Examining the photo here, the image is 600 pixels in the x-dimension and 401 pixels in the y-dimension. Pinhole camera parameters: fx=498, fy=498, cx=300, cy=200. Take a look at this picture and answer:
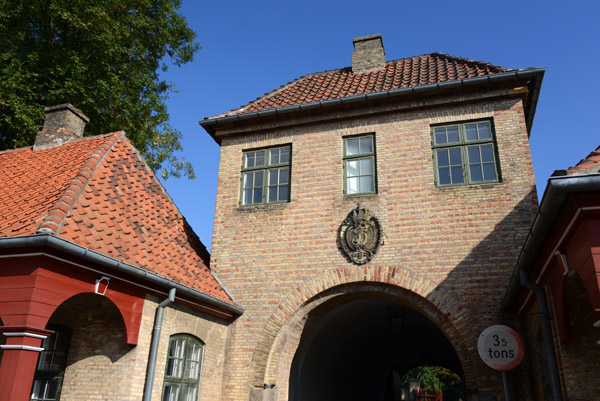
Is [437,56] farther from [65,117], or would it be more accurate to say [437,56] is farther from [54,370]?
[54,370]

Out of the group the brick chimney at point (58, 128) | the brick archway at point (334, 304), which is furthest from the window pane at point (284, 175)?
the brick chimney at point (58, 128)

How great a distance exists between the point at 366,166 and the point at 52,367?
23.8ft

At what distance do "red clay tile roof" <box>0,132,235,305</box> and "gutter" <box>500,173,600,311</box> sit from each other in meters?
5.83

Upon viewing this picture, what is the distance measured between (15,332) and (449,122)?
346 inches

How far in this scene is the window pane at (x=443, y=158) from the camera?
34.4 ft

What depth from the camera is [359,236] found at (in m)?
10.3

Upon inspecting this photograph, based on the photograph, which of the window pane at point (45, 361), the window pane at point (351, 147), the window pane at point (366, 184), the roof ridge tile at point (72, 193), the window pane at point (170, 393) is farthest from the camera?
the window pane at point (351, 147)

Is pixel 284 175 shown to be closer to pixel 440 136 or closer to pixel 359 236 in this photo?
pixel 359 236

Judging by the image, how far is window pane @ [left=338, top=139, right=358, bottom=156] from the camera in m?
11.4

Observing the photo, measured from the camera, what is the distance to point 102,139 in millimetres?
11625

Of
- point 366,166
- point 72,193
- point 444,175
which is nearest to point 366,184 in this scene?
point 366,166

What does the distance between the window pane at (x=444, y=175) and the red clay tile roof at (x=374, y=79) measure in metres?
2.04

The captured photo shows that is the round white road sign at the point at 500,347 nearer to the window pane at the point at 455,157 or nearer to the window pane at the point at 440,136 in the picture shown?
the window pane at the point at 455,157

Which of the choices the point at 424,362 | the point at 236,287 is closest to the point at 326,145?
the point at 236,287
